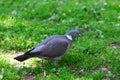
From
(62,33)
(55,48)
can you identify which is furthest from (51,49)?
(62,33)

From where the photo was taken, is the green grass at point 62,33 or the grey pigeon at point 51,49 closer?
the grey pigeon at point 51,49

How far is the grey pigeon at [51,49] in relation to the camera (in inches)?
209

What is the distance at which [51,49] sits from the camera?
17.9 feet

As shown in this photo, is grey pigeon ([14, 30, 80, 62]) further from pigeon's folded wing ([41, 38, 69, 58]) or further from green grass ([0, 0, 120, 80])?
green grass ([0, 0, 120, 80])

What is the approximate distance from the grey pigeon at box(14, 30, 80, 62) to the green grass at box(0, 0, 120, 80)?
207 millimetres

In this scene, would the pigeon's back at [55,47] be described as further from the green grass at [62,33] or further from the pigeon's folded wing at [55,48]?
the green grass at [62,33]

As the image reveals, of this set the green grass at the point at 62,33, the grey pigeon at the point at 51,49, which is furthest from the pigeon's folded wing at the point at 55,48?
the green grass at the point at 62,33

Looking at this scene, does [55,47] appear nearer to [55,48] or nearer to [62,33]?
[55,48]

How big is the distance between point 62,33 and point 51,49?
1.61 meters

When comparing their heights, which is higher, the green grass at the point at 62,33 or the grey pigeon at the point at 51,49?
the grey pigeon at the point at 51,49

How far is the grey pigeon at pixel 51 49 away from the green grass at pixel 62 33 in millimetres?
207

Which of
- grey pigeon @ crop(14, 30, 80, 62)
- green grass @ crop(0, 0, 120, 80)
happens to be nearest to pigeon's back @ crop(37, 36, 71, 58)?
grey pigeon @ crop(14, 30, 80, 62)

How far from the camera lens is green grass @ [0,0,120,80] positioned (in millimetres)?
5414

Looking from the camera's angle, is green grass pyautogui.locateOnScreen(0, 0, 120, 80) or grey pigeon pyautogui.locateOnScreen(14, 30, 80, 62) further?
green grass pyautogui.locateOnScreen(0, 0, 120, 80)
